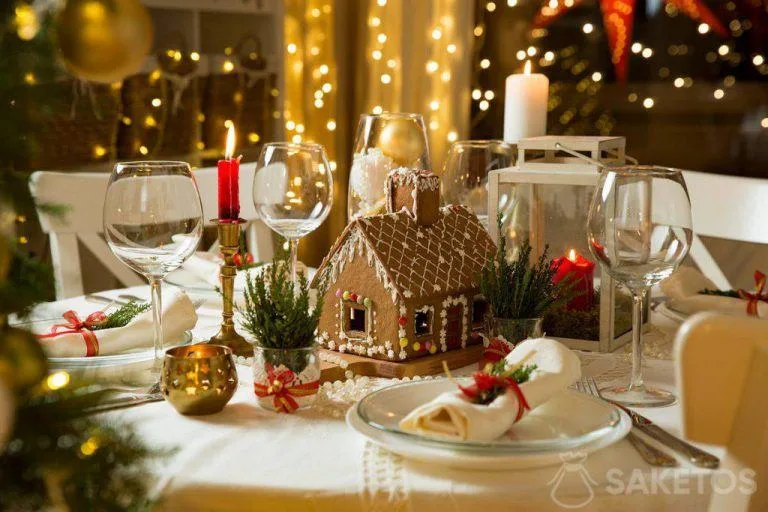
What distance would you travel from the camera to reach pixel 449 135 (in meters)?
3.24

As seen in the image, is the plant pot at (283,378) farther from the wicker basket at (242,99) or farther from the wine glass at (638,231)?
the wicker basket at (242,99)

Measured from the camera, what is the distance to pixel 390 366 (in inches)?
46.5

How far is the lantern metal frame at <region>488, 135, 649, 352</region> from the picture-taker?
1.32 m

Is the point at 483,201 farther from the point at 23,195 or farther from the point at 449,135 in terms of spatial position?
the point at 449,135

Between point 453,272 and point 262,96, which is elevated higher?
point 262,96

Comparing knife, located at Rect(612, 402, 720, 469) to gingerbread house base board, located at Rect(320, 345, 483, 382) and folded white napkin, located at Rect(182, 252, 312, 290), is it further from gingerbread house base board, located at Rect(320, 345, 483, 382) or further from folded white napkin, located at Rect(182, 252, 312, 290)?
folded white napkin, located at Rect(182, 252, 312, 290)

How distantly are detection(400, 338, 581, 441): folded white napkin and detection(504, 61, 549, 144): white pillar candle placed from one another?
641 mm

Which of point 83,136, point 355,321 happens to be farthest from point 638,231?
point 83,136

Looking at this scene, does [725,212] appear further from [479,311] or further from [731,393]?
[731,393]

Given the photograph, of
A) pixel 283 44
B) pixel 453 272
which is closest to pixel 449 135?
pixel 283 44

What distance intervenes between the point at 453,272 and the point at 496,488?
1.57ft

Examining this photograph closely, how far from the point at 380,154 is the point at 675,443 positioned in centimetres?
74

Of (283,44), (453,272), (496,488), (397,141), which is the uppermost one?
(283,44)

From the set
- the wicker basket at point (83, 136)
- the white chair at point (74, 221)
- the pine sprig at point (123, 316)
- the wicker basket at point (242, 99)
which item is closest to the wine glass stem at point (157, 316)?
the pine sprig at point (123, 316)
